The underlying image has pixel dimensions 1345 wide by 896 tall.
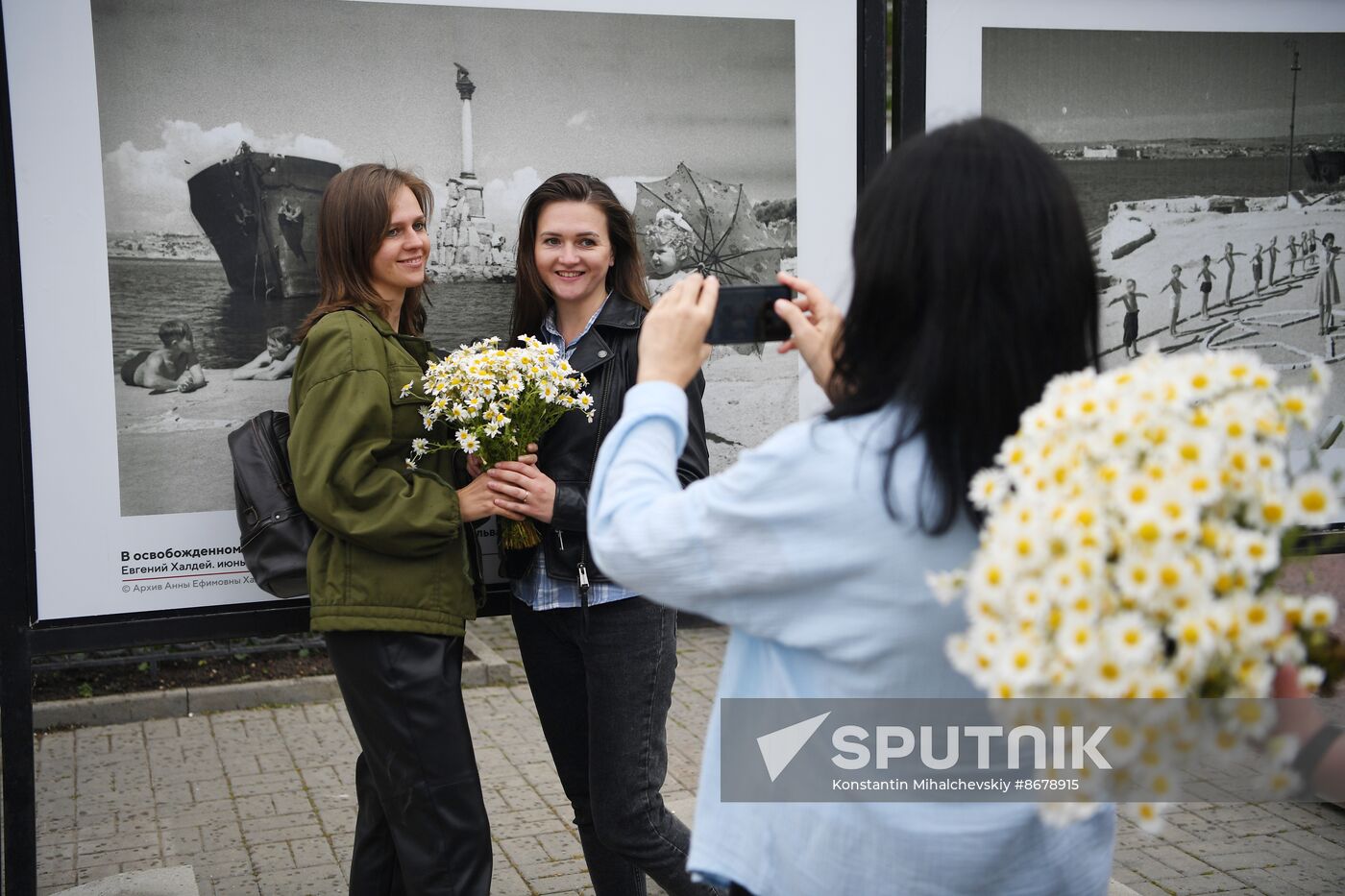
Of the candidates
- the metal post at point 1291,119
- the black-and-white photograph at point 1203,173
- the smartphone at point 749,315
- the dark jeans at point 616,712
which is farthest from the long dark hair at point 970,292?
the metal post at point 1291,119

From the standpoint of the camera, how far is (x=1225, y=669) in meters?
1.40

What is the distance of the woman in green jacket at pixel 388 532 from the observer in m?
2.97

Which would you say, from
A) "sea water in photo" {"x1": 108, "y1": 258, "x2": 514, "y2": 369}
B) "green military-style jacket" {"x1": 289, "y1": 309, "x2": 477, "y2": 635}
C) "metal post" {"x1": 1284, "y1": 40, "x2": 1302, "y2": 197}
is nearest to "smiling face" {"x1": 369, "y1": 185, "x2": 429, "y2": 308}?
"green military-style jacket" {"x1": 289, "y1": 309, "x2": 477, "y2": 635}

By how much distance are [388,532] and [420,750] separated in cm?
57

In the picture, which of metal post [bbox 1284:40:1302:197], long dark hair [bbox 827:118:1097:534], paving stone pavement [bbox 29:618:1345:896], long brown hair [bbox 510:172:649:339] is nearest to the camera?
long dark hair [bbox 827:118:1097:534]

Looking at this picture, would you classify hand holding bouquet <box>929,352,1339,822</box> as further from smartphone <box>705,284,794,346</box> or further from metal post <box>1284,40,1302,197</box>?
metal post <box>1284,40,1302,197</box>

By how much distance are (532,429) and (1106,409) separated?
1901 mm

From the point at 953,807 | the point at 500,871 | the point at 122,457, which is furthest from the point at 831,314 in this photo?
the point at 500,871

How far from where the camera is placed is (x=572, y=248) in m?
3.37

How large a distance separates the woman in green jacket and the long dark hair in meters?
1.60

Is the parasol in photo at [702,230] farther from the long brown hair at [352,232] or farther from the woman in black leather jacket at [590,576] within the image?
the long brown hair at [352,232]

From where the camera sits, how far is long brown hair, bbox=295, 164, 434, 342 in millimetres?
3172

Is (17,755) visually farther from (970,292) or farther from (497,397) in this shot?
(970,292)

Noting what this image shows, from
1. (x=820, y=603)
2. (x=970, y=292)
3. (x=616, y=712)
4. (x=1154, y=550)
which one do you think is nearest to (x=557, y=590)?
(x=616, y=712)
